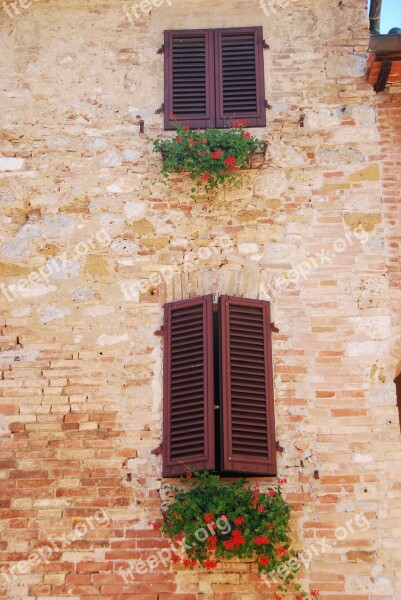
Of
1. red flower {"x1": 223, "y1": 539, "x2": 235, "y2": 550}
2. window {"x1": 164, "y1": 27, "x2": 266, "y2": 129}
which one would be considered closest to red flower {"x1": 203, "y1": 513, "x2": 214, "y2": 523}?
red flower {"x1": 223, "y1": 539, "x2": 235, "y2": 550}

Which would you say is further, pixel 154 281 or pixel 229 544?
pixel 154 281

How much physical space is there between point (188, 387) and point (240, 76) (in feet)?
10.0

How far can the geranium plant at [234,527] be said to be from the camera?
6.06 meters

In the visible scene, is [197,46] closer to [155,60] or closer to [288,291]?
[155,60]

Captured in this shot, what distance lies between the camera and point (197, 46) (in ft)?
26.8

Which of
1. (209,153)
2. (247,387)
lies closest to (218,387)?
(247,387)

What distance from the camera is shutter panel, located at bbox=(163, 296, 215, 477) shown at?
6551 millimetres

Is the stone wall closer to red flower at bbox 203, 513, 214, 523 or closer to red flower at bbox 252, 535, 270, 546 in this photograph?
red flower at bbox 252, 535, 270, 546

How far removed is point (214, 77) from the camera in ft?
26.4

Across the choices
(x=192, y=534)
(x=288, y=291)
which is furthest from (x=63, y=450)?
(x=288, y=291)

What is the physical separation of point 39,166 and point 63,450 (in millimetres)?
2636

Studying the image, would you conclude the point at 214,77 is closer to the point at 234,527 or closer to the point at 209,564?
the point at 234,527

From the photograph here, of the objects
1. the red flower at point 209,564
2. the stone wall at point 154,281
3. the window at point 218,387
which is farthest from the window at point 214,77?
the red flower at point 209,564

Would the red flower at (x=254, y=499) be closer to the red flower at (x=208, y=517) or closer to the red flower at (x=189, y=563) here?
the red flower at (x=208, y=517)
